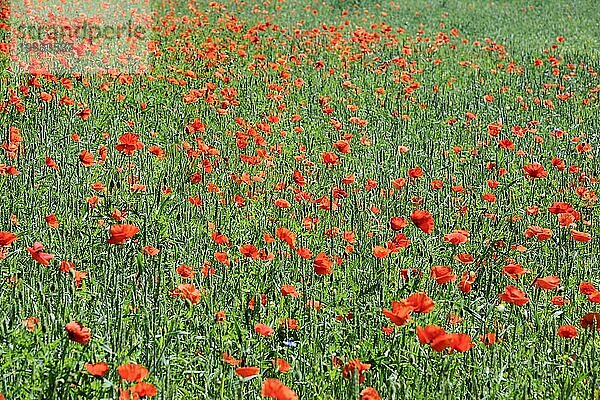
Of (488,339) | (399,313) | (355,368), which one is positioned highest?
(399,313)

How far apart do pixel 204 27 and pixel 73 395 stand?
8888 millimetres

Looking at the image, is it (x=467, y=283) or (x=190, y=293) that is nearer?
(x=190, y=293)

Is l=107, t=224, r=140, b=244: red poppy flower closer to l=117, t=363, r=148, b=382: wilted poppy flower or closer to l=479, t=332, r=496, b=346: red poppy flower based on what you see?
l=117, t=363, r=148, b=382: wilted poppy flower

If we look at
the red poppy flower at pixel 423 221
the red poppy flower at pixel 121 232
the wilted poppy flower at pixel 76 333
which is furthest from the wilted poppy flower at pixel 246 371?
the red poppy flower at pixel 423 221

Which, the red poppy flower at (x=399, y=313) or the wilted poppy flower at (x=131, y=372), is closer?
the wilted poppy flower at (x=131, y=372)

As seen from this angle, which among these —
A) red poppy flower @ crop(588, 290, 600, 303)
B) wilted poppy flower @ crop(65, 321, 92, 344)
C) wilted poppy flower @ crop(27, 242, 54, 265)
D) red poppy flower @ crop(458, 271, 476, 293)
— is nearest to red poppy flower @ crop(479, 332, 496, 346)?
red poppy flower @ crop(458, 271, 476, 293)

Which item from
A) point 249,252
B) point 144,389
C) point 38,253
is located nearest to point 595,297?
point 249,252

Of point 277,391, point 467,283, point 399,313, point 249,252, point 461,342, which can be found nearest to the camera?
point 277,391

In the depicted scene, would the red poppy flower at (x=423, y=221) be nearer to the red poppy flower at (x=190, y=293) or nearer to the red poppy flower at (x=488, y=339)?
the red poppy flower at (x=488, y=339)

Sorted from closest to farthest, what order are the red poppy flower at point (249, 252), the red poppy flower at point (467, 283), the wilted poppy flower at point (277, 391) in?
the wilted poppy flower at point (277, 391) → the red poppy flower at point (249, 252) → the red poppy flower at point (467, 283)

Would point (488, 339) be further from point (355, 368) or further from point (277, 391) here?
point (277, 391)

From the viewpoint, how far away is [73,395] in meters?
2.27

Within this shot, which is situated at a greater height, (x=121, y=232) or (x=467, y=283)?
(x=121, y=232)

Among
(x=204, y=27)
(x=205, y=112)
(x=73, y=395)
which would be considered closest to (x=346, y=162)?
(x=205, y=112)
